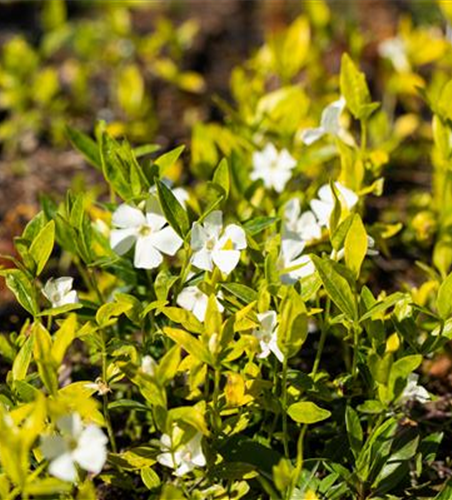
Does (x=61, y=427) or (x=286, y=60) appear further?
(x=286, y=60)

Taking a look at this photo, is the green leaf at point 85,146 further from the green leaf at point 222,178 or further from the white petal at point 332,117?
the white petal at point 332,117

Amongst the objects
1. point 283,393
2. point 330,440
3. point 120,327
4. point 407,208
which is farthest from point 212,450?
point 407,208

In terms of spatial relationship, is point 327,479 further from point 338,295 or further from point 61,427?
point 61,427

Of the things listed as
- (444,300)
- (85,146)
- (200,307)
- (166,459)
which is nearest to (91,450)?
(166,459)

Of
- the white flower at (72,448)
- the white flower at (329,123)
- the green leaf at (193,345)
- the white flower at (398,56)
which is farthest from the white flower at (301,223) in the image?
the white flower at (398,56)

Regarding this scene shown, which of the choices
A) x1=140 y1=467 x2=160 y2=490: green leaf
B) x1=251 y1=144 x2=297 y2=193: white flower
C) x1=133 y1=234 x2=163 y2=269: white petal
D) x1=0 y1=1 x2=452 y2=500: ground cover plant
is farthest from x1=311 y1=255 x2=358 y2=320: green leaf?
x1=251 y1=144 x2=297 y2=193: white flower

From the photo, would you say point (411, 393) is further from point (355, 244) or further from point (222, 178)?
point (222, 178)

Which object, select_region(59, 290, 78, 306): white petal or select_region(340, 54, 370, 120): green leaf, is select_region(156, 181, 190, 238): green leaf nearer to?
select_region(59, 290, 78, 306): white petal
